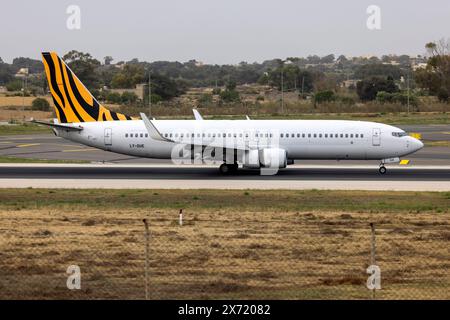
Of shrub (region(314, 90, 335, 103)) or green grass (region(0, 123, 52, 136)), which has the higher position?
shrub (region(314, 90, 335, 103))

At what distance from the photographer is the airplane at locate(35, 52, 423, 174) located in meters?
46.6

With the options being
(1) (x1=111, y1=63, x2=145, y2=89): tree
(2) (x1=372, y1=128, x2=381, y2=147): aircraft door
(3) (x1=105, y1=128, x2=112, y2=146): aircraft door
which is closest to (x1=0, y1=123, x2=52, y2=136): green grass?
(3) (x1=105, y1=128, x2=112, y2=146): aircraft door

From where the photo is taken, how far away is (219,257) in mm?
21016

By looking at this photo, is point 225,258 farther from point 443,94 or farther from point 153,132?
point 443,94

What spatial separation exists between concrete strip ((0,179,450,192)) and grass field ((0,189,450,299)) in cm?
500

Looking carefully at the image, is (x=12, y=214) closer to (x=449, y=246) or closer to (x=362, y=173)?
(x=449, y=246)

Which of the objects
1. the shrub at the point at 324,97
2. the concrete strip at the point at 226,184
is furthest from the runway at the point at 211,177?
the shrub at the point at 324,97

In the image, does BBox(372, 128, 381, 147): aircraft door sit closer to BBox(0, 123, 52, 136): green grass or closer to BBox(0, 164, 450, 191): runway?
BBox(0, 164, 450, 191): runway

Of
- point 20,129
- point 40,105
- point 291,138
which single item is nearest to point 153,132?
point 291,138

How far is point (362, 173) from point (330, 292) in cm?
3050

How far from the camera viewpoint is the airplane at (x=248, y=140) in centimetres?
4656
